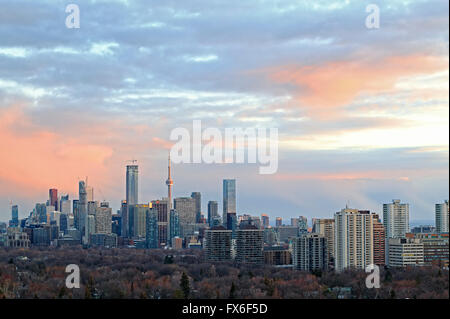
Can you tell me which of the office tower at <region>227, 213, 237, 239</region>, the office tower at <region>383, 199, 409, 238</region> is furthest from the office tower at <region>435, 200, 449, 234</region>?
the office tower at <region>227, 213, 237, 239</region>

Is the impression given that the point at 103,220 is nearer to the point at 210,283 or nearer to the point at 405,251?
the point at 405,251

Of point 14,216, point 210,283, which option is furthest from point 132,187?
point 210,283

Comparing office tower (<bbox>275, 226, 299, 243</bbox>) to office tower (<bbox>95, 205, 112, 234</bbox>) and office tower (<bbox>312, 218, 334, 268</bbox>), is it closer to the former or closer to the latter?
office tower (<bbox>312, 218, 334, 268</bbox>)

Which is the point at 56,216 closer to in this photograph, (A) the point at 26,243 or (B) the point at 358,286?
(A) the point at 26,243

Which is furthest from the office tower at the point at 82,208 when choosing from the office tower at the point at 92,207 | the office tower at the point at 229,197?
the office tower at the point at 229,197

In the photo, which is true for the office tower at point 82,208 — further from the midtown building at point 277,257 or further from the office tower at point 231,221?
the midtown building at point 277,257

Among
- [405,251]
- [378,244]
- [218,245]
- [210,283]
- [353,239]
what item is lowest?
[210,283]
